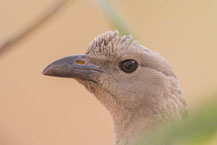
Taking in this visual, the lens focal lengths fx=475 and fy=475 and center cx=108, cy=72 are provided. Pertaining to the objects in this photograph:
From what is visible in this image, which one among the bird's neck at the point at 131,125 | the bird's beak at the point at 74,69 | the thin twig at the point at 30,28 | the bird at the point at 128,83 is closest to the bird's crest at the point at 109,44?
the bird at the point at 128,83

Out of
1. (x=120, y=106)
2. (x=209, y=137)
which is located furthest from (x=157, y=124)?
(x=209, y=137)

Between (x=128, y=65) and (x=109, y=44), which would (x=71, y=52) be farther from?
(x=128, y=65)

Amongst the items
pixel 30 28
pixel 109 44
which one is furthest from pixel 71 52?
pixel 30 28

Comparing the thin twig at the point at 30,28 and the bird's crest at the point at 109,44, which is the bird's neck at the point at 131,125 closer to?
the bird's crest at the point at 109,44

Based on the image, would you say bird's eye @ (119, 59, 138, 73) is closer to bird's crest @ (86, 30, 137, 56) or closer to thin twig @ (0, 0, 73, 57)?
bird's crest @ (86, 30, 137, 56)

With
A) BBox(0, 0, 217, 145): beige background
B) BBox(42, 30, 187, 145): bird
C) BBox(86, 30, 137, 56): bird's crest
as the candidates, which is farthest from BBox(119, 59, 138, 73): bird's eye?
BBox(0, 0, 217, 145): beige background

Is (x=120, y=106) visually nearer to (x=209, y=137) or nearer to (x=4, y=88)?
(x=209, y=137)
